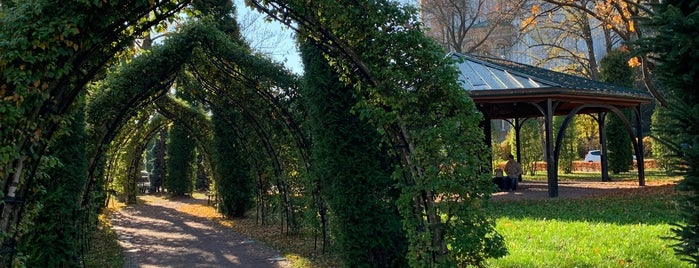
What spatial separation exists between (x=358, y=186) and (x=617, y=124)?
18446 millimetres

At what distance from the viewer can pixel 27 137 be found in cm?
405

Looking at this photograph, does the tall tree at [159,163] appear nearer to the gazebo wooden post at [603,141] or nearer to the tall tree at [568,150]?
the tall tree at [568,150]

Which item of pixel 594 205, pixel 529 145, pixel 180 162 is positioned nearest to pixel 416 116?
pixel 594 205

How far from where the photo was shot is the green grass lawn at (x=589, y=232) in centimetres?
627

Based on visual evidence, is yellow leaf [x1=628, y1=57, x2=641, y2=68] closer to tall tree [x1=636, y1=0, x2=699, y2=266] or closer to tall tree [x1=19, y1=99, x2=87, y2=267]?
tall tree [x1=636, y1=0, x2=699, y2=266]

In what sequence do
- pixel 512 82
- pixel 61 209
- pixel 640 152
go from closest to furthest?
1. pixel 61 209
2. pixel 512 82
3. pixel 640 152

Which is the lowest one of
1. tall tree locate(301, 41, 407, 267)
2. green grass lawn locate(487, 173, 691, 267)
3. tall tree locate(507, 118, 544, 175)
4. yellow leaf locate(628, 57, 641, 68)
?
green grass lawn locate(487, 173, 691, 267)

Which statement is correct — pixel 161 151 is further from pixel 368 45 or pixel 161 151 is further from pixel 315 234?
pixel 368 45

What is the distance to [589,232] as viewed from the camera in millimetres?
7918

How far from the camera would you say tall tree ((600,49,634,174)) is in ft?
67.6

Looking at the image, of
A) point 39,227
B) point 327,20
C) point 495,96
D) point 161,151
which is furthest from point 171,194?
point 327,20

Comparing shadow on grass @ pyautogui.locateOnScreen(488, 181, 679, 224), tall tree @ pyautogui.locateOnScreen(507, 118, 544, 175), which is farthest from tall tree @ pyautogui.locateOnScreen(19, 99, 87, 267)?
tall tree @ pyautogui.locateOnScreen(507, 118, 544, 175)

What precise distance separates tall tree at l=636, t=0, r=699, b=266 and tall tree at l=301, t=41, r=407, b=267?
318 cm

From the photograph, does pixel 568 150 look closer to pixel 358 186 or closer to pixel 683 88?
pixel 358 186
